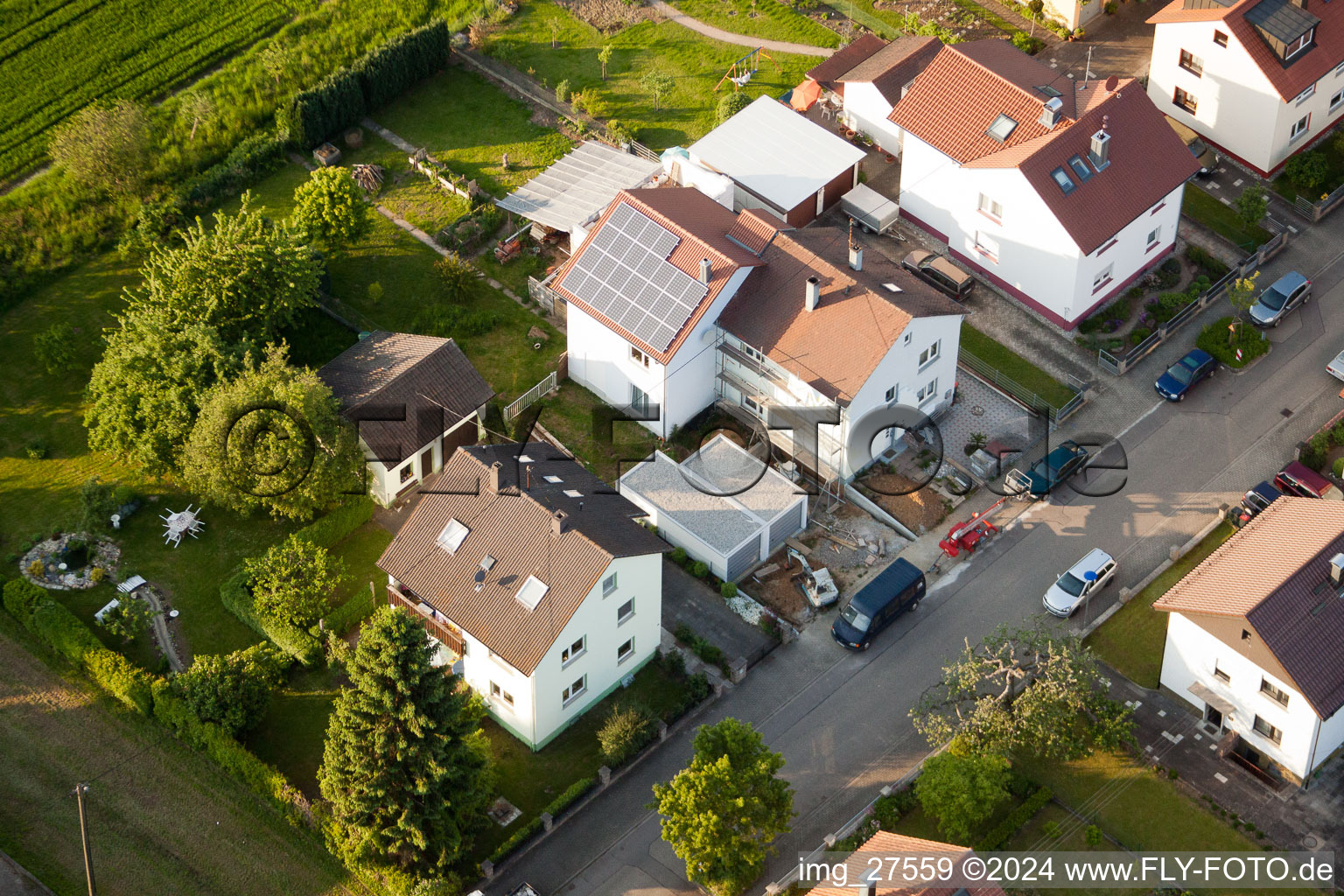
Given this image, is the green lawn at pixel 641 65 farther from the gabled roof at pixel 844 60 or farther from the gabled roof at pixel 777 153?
the gabled roof at pixel 777 153

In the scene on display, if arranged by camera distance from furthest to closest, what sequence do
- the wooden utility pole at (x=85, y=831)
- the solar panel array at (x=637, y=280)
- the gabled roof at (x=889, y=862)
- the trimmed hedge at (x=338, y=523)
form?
the solar panel array at (x=637, y=280)
the trimmed hedge at (x=338, y=523)
the wooden utility pole at (x=85, y=831)
the gabled roof at (x=889, y=862)

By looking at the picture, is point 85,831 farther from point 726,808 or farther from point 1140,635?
point 1140,635

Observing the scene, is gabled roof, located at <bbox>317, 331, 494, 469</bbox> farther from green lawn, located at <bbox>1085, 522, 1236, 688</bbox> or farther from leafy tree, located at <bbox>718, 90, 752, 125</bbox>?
green lawn, located at <bbox>1085, 522, 1236, 688</bbox>

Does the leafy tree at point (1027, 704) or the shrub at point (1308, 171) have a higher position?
the shrub at point (1308, 171)

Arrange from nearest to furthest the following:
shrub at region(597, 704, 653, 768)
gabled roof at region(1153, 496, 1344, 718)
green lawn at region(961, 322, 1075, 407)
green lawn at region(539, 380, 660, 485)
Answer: gabled roof at region(1153, 496, 1344, 718), shrub at region(597, 704, 653, 768), green lawn at region(539, 380, 660, 485), green lawn at region(961, 322, 1075, 407)

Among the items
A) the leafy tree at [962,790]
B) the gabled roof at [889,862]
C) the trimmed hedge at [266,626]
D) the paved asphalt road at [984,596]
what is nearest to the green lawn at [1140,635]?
the paved asphalt road at [984,596]

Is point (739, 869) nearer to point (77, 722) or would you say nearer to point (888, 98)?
point (77, 722)

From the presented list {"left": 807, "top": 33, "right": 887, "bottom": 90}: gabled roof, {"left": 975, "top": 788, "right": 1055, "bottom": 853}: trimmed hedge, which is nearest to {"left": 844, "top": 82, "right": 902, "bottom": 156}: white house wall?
{"left": 807, "top": 33, "right": 887, "bottom": 90}: gabled roof
